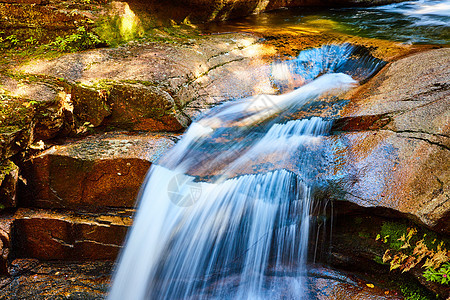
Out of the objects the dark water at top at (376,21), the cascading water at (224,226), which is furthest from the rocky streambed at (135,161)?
the dark water at top at (376,21)

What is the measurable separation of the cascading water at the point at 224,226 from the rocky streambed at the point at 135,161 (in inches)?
9.0

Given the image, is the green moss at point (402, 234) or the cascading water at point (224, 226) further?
the cascading water at point (224, 226)

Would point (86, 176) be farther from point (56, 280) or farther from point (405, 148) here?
point (405, 148)

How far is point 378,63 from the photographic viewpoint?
5.95 m

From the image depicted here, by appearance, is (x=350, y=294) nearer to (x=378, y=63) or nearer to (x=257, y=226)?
(x=257, y=226)

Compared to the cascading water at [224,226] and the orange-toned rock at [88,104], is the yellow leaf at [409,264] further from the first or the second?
the orange-toned rock at [88,104]

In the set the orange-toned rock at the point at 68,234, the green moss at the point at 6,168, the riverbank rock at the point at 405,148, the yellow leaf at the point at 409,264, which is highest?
the riverbank rock at the point at 405,148

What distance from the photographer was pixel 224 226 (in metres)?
3.92

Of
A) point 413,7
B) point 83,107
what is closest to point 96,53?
point 83,107

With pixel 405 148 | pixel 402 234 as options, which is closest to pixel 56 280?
pixel 402 234

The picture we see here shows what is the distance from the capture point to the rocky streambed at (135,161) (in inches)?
133

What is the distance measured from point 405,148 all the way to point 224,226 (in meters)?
2.28

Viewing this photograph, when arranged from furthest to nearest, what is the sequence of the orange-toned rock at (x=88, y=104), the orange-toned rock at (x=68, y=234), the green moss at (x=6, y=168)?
the orange-toned rock at (x=88, y=104) < the orange-toned rock at (x=68, y=234) < the green moss at (x=6, y=168)

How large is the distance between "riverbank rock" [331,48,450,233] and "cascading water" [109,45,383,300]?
1.62ft
